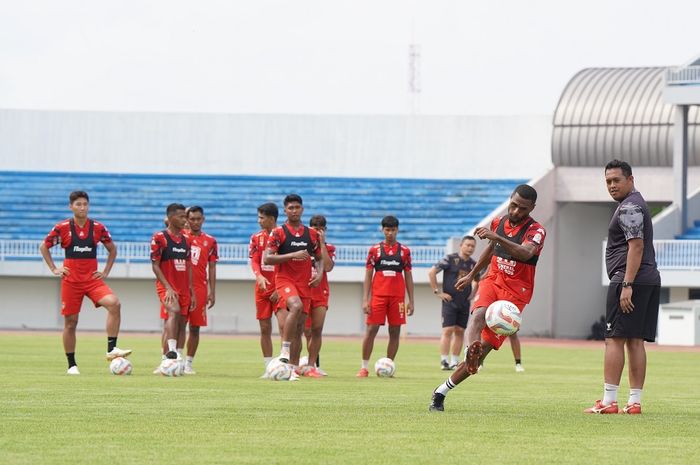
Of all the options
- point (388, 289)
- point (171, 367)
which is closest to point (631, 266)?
point (171, 367)

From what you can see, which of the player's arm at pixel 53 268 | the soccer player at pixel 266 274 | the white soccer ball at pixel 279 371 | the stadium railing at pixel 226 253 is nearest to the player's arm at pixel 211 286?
the soccer player at pixel 266 274

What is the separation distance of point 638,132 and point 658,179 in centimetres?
171

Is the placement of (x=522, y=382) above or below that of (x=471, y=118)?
below

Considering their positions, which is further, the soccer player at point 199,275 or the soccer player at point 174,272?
the soccer player at point 199,275

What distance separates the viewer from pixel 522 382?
62.5 ft

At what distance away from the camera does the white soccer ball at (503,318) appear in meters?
12.6

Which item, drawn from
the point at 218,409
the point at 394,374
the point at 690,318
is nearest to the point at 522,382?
the point at 394,374

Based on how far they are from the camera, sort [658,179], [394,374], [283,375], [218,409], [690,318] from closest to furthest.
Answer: [218,409] → [283,375] → [394,374] → [690,318] → [658,179]

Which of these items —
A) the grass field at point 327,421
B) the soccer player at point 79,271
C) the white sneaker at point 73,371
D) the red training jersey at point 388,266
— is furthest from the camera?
the red training jersey at point 388,266

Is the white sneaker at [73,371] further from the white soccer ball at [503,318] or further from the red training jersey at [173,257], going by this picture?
the white soccer ball at [503,318]

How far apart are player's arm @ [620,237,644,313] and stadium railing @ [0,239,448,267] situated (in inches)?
1386

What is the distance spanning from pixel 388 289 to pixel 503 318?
8.59 metres

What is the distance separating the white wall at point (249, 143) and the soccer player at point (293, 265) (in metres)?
37.1

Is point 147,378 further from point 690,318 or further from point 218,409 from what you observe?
point 690,318
